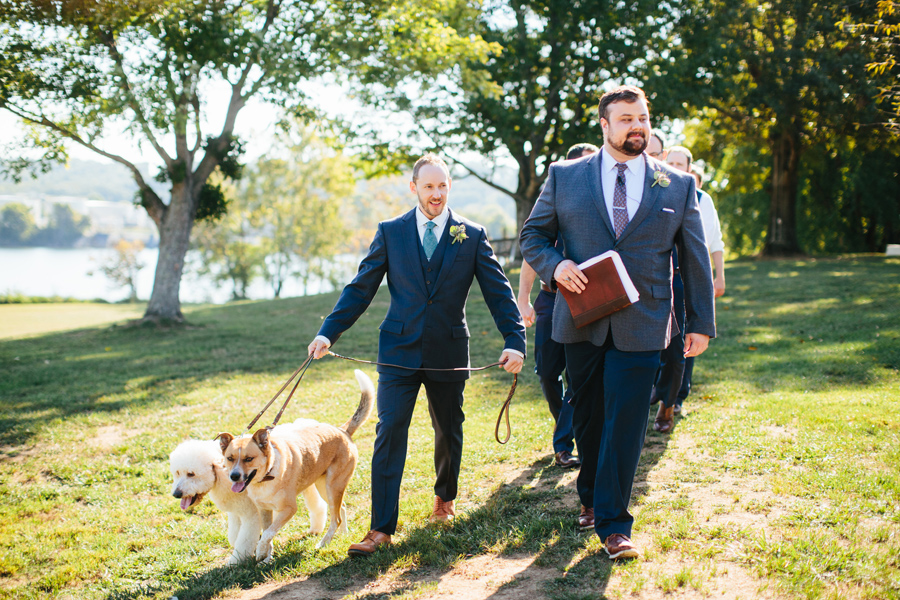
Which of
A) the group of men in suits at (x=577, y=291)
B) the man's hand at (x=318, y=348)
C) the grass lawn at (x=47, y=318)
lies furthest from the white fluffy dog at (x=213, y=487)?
the grass lawn at (x=47, y=318)

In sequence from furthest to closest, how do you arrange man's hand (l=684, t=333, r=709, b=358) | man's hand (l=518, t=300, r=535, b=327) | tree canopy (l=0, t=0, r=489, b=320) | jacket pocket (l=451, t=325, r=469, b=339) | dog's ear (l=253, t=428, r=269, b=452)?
tree canopy (l=0, t=0, r=489, b=320), man's hand (l=518, t=300, r=535, b=327), jacket pocket (l=451, t=325, r=469, b=339), dog's ear (l=253, t=428, r=269, b=452), man's hand (l=684, t=333, r=709, b=358)

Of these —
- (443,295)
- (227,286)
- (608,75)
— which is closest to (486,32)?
(608,75)

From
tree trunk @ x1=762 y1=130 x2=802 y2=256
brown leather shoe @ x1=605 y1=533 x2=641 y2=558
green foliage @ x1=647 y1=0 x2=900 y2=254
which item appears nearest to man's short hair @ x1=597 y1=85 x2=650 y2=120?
brown leather shoe @ x1=605 y1=533 x2=641 y2=558

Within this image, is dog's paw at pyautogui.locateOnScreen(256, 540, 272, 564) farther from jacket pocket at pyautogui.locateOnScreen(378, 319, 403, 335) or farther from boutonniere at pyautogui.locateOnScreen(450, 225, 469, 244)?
boutonniere at pyautogui.locateOnScreen(450, 225, 469, 244)

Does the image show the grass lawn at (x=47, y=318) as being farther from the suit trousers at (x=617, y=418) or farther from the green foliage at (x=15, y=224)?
the green foliage at (x=15, y=224)

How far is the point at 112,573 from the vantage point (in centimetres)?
428

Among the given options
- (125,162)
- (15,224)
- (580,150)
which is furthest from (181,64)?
(15,224)

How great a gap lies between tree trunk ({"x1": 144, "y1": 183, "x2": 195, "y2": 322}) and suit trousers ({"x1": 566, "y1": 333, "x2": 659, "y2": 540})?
597 inches

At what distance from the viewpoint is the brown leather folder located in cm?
342

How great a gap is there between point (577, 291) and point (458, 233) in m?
0.98

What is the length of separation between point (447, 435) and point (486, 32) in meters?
21.2

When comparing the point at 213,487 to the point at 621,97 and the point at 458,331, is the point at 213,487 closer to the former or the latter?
the point at 458,331

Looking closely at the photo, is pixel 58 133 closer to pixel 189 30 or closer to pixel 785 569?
pixel 189 30

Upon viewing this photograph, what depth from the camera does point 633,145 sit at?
3537mm
